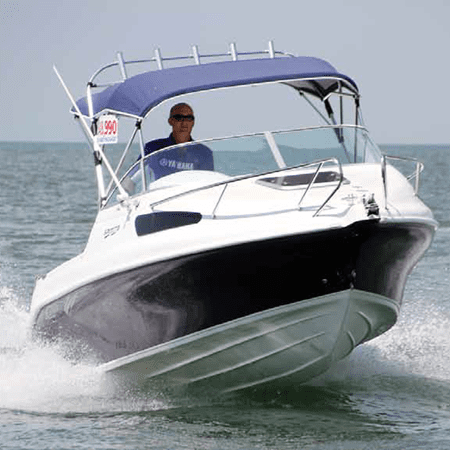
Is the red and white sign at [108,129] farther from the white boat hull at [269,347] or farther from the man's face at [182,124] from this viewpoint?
the white boat hull at [269,347]

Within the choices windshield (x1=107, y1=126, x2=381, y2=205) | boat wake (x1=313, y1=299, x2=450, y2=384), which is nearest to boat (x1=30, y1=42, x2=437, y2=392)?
windshield (x1=107, y1=126, x2=381, y2=205)

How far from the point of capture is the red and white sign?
29.3 feet

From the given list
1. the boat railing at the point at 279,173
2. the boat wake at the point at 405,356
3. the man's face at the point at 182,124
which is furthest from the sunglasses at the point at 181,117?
the boat wake at the point at 405,356

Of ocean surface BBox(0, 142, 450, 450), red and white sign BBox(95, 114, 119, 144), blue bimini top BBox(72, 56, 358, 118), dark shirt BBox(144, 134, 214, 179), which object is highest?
blue bimini top BBox(72, 56, 358, 118)

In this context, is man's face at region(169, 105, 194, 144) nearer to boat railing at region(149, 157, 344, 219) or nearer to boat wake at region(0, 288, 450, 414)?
boat railing at region(149, 157, 344, 219)

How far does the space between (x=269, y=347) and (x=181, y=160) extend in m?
1.55

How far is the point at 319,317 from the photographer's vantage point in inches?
306

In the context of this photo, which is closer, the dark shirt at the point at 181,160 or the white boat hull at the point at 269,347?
the white boat hull at the point at 269,347

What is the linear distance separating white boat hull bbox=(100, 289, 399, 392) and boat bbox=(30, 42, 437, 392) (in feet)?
0.04

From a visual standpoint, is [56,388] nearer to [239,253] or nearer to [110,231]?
[110,231]

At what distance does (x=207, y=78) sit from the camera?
8.69 metres

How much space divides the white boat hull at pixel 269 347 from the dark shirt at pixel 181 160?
1.32 m

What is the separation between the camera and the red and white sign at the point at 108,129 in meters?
8.92

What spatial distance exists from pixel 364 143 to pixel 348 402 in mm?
1917
